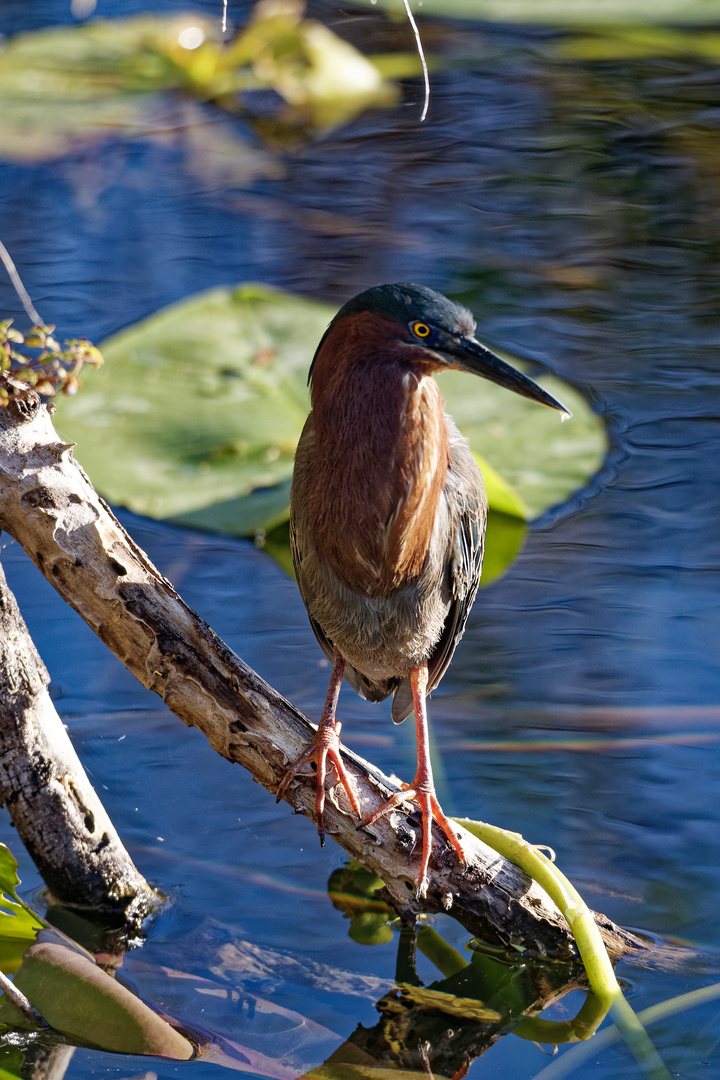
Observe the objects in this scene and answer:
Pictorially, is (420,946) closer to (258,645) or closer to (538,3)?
(258,645)

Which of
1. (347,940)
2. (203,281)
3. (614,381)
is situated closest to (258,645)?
(347,940)

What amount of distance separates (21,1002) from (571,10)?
6561 millimetres

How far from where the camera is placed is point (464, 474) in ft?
7.66

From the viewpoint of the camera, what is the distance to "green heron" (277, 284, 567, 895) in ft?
6.24

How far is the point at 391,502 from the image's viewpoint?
202 cm

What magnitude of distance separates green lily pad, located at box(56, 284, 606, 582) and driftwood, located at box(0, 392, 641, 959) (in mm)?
1332

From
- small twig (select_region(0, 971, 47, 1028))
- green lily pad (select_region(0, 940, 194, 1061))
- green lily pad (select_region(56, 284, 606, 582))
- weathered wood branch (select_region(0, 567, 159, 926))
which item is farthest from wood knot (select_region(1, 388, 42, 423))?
green lily pad (select_region(56, 284, 606, 582))

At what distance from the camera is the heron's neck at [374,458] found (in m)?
1.94

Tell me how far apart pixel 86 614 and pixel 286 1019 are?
3.07 feet

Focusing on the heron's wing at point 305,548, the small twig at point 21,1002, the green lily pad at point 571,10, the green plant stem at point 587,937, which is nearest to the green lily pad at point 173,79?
the green lily pad at point 571,10

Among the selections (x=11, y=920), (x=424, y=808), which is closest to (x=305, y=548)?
(x=424, y=808)

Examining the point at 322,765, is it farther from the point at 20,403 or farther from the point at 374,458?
the point at 20,403

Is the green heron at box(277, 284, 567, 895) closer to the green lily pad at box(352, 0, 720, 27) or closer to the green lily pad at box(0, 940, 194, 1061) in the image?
the green lily pad at box(0, 940, 194, 1061)

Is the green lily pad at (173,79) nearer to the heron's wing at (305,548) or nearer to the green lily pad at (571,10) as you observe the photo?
the green lily pad at (571,10)
